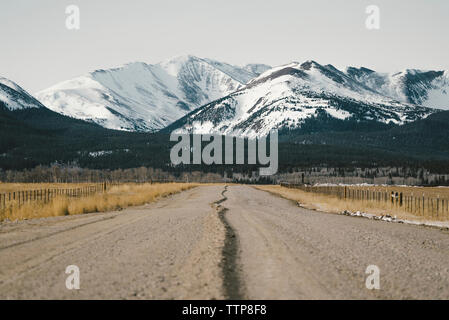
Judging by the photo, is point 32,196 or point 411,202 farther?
point 32,196

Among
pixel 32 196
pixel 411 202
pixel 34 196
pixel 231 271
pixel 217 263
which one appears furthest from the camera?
pixel 32 196

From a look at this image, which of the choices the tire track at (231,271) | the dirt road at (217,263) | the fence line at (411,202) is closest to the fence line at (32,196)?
the dirt road at (217,263)

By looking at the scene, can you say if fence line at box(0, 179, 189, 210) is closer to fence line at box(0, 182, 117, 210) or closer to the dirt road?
fence line at box(0, 182, 117, 210)

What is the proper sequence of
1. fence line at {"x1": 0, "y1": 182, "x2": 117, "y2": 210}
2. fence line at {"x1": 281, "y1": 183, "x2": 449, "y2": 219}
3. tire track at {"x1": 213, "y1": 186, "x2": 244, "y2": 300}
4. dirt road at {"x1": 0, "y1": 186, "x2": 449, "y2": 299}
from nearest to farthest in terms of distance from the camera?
tire track at {"x1": 213, "y1": 186, "x2": 244, "y2": 300} < dirt road at {"x1": 0, "y1": 186, "x2": 449, "y2": 299} < fence line at {"x1": 0, "y1": 182, "x2": 117, "y2": 210} < fence line at {"x1": 281, "y1": 183, "x2": 449, "y2": 219}

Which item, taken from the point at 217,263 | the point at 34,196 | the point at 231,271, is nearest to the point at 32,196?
the point at 34,196

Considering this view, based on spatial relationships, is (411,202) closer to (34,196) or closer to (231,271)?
(34,196)

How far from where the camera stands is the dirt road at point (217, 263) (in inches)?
269

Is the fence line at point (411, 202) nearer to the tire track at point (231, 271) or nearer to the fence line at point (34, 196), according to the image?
the tire track at point (231, 271)

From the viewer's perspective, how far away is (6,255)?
9.60 metres

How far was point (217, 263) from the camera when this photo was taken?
8.59m

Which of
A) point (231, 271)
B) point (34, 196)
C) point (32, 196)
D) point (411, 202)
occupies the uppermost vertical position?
point (231, 271)

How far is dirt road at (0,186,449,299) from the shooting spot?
6840 millimetres

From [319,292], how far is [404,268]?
3.01 metres

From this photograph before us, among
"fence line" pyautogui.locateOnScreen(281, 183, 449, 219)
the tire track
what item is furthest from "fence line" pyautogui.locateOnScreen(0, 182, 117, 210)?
"fence line" pyautogui.locateOnScreen(281, 183, 449, 219)
